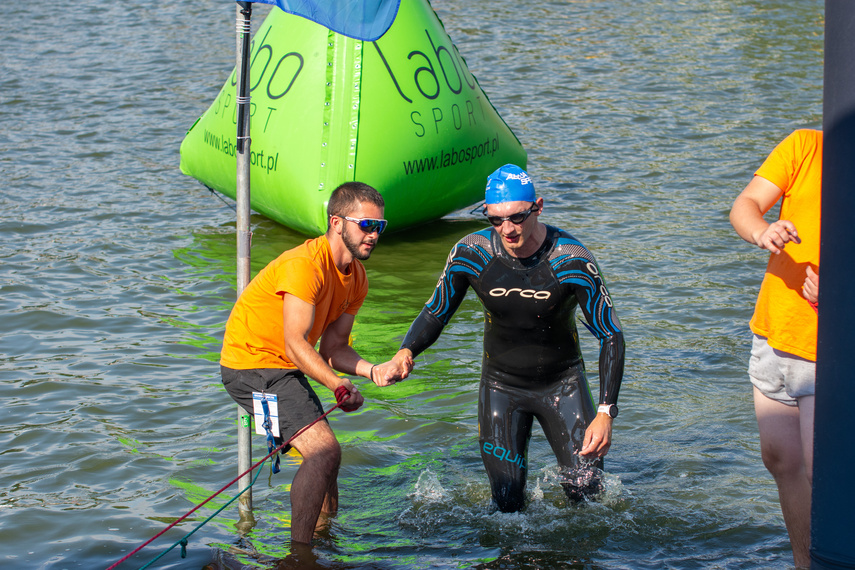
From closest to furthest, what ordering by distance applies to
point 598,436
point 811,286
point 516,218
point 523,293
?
point 811,286 → point 598,436 → point 516,218 → point 523,293

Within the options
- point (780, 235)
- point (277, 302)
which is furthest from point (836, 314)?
point (277, 302)

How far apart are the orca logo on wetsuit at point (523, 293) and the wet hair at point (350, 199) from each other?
721 mm

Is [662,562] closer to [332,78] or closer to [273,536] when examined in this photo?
[273,536]

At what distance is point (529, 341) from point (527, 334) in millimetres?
38

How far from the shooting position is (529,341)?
4.74 m

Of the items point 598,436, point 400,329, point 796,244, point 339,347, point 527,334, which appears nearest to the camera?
point 796,244

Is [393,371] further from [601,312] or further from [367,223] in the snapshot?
[601,312]

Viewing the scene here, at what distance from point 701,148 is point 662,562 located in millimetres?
9277

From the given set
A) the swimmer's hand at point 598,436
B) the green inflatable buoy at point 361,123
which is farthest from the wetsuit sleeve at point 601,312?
the green inflatable buoy at point 361,123

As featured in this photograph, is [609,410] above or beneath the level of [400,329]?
above

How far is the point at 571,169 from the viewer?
41.2 feet

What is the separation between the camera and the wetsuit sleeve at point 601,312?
4469 mm

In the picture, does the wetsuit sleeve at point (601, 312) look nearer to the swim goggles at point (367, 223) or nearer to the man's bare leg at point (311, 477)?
the swim goggles at point (367, 223)

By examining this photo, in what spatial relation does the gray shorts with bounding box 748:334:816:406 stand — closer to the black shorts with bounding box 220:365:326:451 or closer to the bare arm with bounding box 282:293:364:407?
the bare arm with bounding box 282:293:364:407
